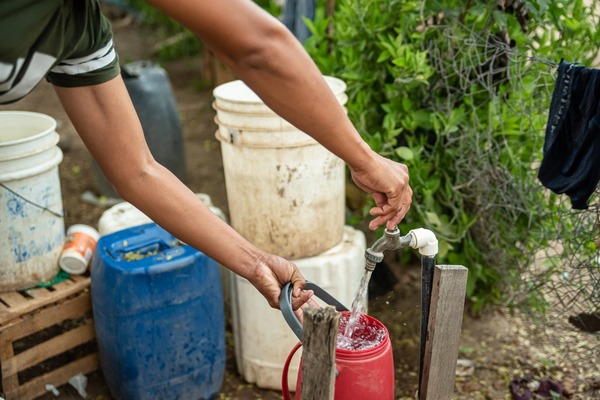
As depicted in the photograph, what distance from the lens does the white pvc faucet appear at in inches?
79.9

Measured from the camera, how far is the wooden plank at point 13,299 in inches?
110

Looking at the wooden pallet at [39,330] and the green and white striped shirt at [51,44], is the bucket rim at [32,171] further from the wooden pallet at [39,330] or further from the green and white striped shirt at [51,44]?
the green and white striped shirt at [51,44]

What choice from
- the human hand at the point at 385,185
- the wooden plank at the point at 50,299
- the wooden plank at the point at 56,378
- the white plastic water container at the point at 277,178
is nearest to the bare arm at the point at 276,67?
the human hand at the point at 385,185

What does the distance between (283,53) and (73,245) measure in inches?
75.1

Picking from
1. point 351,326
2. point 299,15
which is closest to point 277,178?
point 351,326

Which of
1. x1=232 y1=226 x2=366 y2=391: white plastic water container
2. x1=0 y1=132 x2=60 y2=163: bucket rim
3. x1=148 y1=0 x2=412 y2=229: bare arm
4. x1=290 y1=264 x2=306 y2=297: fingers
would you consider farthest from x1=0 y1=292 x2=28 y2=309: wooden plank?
x1=148 y1=0 x2=412 y2=229: bare arm

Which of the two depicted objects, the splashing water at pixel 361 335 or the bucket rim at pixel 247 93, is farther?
the bucket rim at pixel 247 93

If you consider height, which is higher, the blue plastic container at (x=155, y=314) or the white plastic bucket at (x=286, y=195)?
the white plastic bucket at (x=286, y=195)

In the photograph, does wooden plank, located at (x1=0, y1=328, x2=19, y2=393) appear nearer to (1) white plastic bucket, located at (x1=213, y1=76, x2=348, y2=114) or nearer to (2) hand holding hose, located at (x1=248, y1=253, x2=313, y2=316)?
(1) white plastic bucket, located at (x1=213, y1=76, x2=348, y2=114)

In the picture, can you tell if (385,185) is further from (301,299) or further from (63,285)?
(63,285)

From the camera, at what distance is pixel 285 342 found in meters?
3.01

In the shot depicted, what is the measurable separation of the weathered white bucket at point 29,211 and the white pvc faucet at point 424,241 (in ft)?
5.11

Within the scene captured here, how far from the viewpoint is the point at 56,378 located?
302 centimetres

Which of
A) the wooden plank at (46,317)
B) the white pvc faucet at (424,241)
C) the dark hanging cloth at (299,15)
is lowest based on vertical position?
the wooden plank at (46,317)
